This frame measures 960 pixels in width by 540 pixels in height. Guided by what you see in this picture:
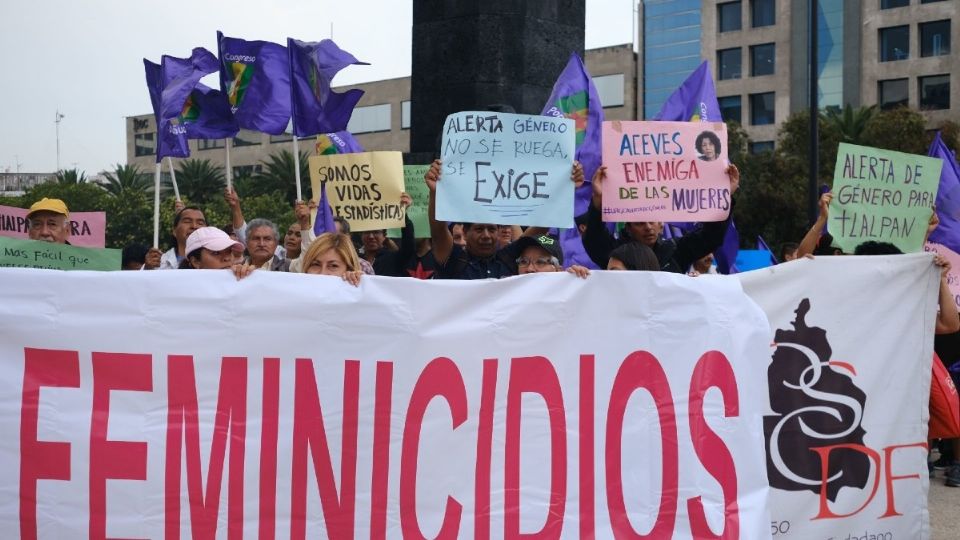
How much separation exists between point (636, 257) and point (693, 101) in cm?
229

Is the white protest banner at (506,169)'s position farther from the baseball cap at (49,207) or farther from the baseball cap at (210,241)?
the baseball cap at (49,207)

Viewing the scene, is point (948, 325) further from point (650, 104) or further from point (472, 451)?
point (650, 104)

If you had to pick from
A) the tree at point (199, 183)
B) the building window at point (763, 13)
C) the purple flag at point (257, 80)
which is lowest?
the purple flag at point (257, 80)

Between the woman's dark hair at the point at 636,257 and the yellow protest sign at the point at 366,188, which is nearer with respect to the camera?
the woman's dark hair at the point at 636,257

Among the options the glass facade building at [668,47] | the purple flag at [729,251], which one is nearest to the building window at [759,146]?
the glass facade building at [668,47]

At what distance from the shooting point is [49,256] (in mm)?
6102

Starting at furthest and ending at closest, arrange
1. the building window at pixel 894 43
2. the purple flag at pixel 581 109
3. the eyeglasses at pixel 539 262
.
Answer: the building window at pixel 894 43, the purple flag at pixel 581 109, the eyeglasses at pixel 539 262

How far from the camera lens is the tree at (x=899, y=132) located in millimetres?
36688

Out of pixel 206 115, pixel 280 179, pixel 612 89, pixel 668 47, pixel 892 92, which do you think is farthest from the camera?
pixel 612 89

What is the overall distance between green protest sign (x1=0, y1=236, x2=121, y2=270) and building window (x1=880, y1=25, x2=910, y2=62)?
5448cm

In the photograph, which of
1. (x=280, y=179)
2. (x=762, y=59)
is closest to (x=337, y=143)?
(x=280, y=179)

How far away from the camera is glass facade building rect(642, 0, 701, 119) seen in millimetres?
60969

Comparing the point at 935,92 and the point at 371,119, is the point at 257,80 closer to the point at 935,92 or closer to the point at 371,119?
the point at 935,92

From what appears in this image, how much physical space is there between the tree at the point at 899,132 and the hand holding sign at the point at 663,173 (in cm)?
3309
